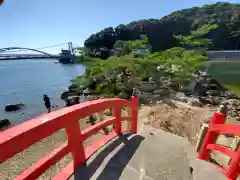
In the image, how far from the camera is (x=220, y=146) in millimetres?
3264

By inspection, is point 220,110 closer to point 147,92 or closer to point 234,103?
point 147,92

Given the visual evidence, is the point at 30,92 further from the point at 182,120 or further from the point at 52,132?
the point at 52,132

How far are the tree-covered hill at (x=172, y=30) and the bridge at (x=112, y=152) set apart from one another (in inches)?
2586

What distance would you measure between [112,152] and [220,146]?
1.90 m

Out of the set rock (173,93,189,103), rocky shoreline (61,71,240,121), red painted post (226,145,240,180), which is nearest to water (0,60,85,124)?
rocky shoreline (61,71,240,121)

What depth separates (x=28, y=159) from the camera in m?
5.42

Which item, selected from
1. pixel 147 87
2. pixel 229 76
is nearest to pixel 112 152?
pixel 147 87

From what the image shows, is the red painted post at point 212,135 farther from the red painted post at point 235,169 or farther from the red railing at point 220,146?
the red painted post at point 235,169

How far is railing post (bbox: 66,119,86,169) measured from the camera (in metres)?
2.28

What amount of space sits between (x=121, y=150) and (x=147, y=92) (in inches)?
396

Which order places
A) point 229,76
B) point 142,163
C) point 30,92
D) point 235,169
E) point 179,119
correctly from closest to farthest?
point 235,169 < point 142,163 < point 179,119 < point 30,92 < point 229,76

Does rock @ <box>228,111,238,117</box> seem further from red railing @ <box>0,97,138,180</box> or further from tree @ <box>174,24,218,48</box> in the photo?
red railing @ <box>0,97,138,180</box>

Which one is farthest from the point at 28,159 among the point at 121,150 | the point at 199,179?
the point at 199,179

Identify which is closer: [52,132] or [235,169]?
[52,132]
